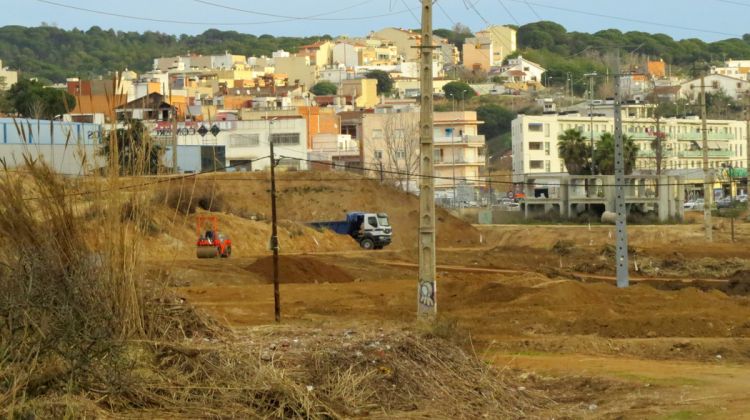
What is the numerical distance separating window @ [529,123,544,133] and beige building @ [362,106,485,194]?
192 inches

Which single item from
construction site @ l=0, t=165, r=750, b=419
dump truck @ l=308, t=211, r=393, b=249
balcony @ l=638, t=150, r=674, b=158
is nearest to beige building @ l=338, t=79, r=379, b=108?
balcony @ l=638, t=150, r=674, b=158

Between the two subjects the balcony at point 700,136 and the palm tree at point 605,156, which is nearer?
the palm tree at point 605,156

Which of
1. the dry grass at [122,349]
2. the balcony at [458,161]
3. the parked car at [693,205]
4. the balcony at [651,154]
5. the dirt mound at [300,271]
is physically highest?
the balcony at [651,154]

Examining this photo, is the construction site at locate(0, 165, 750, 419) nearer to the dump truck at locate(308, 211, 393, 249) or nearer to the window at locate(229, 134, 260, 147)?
the dump truck at locate(308, 211, 393, 249)

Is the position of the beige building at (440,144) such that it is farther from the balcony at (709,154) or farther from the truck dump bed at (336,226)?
the truck dump bed at (336,226)

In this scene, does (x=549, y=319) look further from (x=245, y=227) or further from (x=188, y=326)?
(x=245, y=227)

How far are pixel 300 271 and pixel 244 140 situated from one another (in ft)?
169

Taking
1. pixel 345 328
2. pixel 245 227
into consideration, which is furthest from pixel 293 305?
pixel 245 227

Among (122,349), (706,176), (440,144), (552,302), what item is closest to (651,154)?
(440,144)

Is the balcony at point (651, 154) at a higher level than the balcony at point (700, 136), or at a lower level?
lower

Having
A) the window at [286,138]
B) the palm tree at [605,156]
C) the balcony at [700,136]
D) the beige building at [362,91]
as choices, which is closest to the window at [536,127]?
the balcony at [700,136]

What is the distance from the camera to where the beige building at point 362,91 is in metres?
186

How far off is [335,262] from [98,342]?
121 ft

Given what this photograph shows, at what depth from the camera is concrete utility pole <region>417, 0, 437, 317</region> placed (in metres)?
23.5
